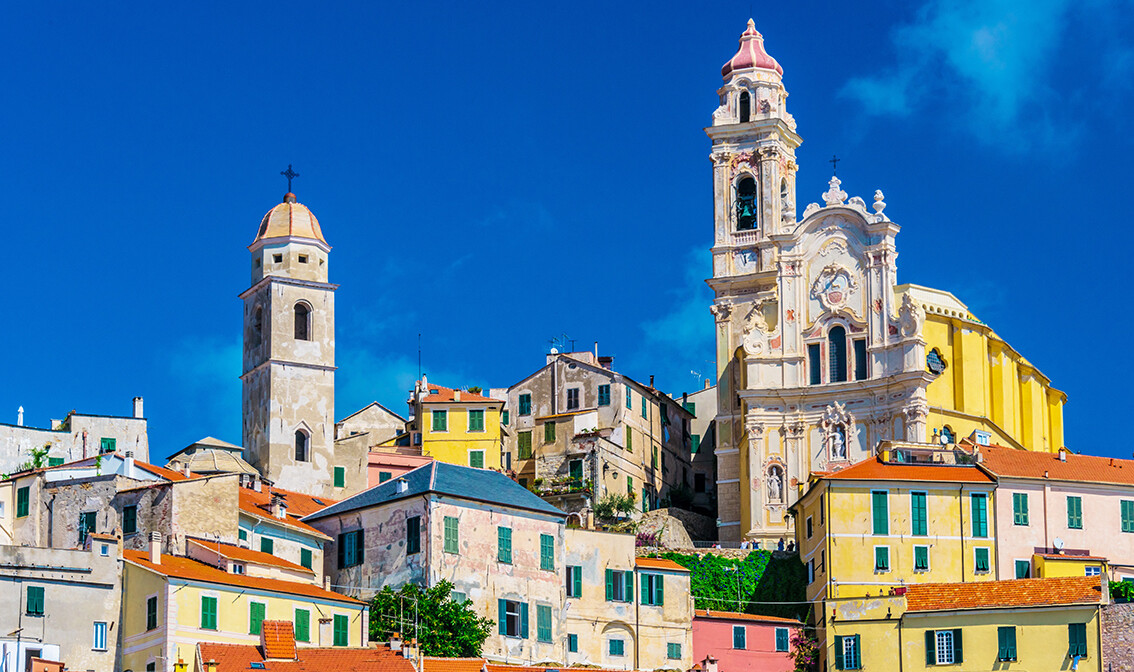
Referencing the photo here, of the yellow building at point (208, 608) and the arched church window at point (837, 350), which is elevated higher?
the arched church window at point (837, 350)

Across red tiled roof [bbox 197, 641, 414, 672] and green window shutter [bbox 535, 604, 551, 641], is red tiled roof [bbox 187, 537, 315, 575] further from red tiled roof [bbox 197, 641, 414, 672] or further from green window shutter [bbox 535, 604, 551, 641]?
green window shutter [bbox 535, 604, 551, 641]

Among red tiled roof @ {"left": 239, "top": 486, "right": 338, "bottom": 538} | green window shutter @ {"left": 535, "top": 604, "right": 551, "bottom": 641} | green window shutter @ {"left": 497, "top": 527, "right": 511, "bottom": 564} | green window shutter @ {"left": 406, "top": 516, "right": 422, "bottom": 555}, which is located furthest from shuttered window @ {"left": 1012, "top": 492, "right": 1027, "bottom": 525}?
red tiled roof @ {"left": 239, "top": 486, "right": 338, "bottom": 538}

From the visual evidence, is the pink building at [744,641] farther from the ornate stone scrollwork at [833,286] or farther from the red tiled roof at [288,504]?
the ornate stone scrollwork at [833,286]

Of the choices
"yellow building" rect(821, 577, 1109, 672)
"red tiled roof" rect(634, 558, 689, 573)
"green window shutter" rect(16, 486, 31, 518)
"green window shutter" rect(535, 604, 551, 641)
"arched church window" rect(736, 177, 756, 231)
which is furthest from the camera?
"arched church window" rect(736, 177, 756, 231)

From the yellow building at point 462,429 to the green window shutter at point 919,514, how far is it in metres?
25.0

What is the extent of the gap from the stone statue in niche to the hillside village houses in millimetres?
134

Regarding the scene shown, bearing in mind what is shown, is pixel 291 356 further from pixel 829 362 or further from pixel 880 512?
pixel 880 512

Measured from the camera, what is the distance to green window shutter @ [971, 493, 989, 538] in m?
83.1

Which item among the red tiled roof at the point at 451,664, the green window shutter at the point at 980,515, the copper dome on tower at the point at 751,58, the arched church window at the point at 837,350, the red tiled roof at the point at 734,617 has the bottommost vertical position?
the red tiled roof at the point at 451,664

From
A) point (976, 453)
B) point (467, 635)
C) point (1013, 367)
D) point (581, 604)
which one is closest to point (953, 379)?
point (1013, 367)

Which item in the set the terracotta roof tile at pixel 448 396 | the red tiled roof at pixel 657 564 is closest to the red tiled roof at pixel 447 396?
the terracotta roof tile at pixel 448 396

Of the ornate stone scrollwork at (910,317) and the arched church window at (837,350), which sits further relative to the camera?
the arched church window at (837,350)

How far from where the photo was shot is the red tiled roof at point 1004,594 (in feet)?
246

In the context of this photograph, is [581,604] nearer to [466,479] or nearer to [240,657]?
[466,479]
